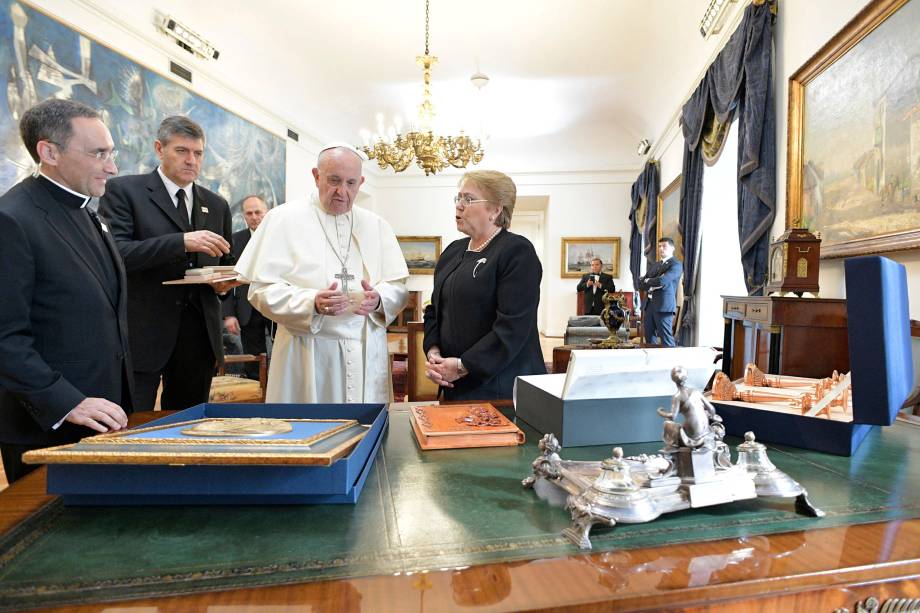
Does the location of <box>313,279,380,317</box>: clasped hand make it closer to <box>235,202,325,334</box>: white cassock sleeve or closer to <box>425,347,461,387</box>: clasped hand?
<box>235,202,325,334</box>: white cassock sleeve

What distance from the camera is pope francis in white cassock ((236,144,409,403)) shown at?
7.86 ft

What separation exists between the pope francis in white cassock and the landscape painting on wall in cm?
351

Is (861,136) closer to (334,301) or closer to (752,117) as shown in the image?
(752,117)

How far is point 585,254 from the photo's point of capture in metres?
14.0

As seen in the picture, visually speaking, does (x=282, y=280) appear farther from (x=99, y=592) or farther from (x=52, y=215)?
(x=99, y=592)

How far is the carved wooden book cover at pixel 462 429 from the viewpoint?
1.27 meters

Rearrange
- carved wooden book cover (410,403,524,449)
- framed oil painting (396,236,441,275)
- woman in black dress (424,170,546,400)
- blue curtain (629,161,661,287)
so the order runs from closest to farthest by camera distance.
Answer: carved wooden book cover (410,403,524,449), woman in black dress (424,170,546,400), blue curtain (629,161,661,287), framed oil painting (396,236,441,275)

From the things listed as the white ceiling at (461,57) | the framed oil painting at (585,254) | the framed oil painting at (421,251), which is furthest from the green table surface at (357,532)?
the framed oil painting at (421,251)

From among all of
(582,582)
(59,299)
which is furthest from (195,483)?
(59,299)

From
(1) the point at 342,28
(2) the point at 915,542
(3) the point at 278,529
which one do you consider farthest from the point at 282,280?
(1) the point at 342,28

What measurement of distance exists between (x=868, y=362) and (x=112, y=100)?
686cm

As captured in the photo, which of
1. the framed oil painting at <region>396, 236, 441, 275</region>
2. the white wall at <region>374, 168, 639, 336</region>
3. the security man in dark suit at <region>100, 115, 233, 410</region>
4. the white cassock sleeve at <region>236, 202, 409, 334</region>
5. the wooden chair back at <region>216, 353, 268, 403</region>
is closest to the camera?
the white cassock sleeve at <region>236, 202, 409, 334</region>

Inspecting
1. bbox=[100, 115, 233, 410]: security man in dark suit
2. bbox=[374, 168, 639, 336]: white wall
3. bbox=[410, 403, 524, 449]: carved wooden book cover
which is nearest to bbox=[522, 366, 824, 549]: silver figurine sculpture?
bbox=[410, 403, 524, 449]: carved wooden book cover

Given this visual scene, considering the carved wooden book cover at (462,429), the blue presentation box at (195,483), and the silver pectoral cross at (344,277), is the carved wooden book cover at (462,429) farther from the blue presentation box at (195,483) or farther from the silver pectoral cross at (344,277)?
the silver pectoral cross at (344,277)
